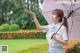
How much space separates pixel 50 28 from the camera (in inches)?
141

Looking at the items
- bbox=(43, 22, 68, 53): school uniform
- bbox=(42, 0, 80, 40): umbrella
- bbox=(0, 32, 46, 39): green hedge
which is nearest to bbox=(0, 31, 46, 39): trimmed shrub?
bbox=(0, 32, 46, 39): green hedge

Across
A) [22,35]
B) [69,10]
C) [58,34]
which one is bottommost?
[22,35]

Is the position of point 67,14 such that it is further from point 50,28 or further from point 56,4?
point 50,28

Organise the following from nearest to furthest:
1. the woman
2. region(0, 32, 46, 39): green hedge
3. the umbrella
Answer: the woman < the umbrella < region(0, 32, 46, 39): green hedge

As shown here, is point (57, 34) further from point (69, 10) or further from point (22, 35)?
point (22, 35)

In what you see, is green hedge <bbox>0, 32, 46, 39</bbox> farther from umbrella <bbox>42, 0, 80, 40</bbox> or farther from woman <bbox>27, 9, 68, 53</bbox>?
woman <bbox>27, 9, 68, 53</bbox>

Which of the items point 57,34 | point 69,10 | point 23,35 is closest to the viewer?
point 57,34

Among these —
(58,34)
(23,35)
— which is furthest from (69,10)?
(23,35)

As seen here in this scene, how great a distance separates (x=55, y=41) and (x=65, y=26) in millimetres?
197

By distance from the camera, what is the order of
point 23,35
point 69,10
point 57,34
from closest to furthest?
point 57,34, point 69,10, point 23,35

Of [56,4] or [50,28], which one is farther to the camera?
[56,4]

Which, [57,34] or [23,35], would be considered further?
[23,35]

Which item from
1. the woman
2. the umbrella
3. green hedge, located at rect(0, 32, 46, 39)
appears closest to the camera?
the woman

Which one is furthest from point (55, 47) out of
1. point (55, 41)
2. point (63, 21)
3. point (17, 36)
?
point (17, 36)
